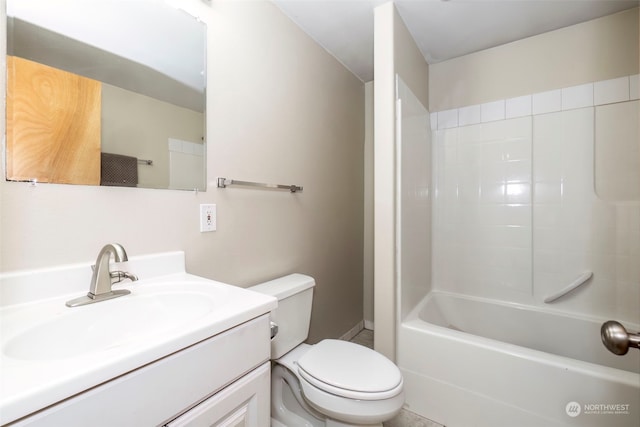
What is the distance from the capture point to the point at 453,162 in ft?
7.40

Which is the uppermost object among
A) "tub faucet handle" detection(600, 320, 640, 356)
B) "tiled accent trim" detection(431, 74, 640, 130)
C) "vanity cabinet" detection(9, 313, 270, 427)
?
"tiled accent trim" detection(431, 74, 640, 130)

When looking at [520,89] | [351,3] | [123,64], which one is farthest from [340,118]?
[123,64]

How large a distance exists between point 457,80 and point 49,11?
2.40m

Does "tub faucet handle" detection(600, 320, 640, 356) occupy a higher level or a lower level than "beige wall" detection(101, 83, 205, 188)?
lower

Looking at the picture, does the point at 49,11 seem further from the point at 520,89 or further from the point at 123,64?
the point at 520,89

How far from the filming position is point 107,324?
2.66 ft

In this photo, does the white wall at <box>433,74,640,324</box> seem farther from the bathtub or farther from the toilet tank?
the toilet tank

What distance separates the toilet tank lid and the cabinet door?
0.47m

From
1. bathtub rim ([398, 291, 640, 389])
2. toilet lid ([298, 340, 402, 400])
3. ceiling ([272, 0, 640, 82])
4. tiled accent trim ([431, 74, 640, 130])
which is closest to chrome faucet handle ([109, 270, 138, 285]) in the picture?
toilet lid ([298, 340, 402, 400])

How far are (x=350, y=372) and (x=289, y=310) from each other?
0.40m

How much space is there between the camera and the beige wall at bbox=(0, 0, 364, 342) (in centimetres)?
86

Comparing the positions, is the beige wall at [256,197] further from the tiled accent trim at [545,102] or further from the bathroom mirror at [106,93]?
the tiled accent trim at [545,102]

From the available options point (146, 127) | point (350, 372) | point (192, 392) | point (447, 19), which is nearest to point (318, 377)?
point (350, 372)

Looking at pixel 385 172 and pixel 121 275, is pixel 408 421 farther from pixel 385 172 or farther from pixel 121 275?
pixel 121 275
